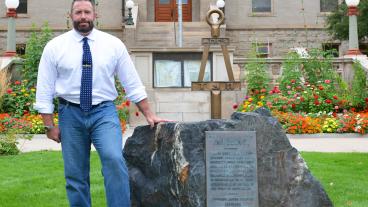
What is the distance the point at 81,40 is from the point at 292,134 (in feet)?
33.2

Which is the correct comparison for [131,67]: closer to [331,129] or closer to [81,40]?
[81,40]

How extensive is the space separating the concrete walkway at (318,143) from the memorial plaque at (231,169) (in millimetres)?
6582

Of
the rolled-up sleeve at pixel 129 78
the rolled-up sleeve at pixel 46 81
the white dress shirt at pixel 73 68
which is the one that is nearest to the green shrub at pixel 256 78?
the rolled-up sleeve at pixel 129 78

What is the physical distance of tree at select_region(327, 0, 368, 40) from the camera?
86.4ft

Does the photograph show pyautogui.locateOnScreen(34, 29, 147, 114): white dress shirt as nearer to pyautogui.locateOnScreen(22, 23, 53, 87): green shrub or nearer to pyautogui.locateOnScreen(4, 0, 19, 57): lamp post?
pyautogui.locateOnScreen(22, 23, 53, 87): green shrub

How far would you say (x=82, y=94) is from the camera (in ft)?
16.3

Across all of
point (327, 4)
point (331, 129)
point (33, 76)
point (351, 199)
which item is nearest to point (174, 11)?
point (327, 4)

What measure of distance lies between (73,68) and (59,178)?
13.1 ft

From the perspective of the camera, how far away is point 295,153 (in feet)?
18.7

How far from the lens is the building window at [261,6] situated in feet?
110

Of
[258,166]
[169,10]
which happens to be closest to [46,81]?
[258,166]

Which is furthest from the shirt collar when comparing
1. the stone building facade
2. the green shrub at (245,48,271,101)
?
the stone building facade

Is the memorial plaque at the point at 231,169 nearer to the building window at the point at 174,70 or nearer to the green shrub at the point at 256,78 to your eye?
the building window at the point at 174,70

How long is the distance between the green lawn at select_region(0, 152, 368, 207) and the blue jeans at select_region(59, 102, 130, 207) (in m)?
1.95
